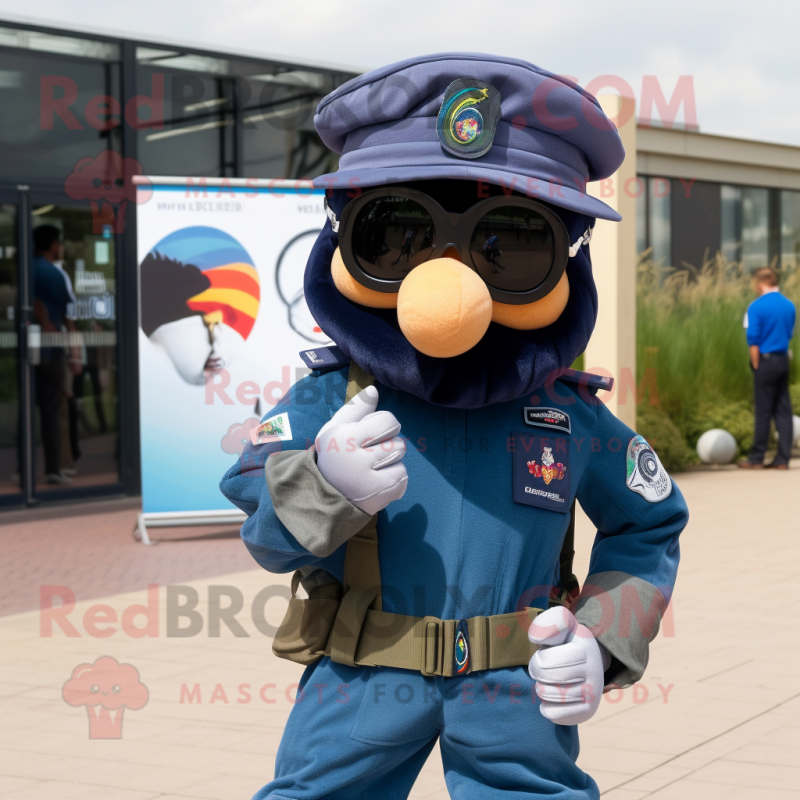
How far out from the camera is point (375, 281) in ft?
6.77

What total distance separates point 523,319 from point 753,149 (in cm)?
1883

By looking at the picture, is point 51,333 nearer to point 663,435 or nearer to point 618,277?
point 618,277

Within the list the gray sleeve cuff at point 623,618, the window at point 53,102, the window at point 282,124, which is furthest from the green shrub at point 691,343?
the gray sleeve cuff at point 623,618

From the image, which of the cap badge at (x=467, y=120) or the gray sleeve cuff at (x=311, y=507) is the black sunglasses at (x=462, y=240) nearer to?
the cap badge at (x=467, y=120)

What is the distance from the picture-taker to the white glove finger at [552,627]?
79.5 inches

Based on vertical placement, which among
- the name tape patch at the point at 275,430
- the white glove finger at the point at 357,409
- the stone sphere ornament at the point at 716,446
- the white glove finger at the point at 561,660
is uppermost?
the white glove finger at the point at 357,409

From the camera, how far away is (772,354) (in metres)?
11.3

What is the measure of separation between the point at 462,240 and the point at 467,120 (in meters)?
0.21

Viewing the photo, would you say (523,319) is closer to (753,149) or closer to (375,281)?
(375,281)

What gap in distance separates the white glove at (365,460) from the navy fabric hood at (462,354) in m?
0.11

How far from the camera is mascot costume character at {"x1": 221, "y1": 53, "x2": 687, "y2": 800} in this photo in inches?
79.6

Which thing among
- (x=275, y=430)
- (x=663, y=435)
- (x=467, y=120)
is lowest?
(x=663, y=435)

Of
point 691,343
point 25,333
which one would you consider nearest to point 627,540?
point 25,333

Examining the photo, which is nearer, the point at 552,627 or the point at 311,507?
the point at 311,507
